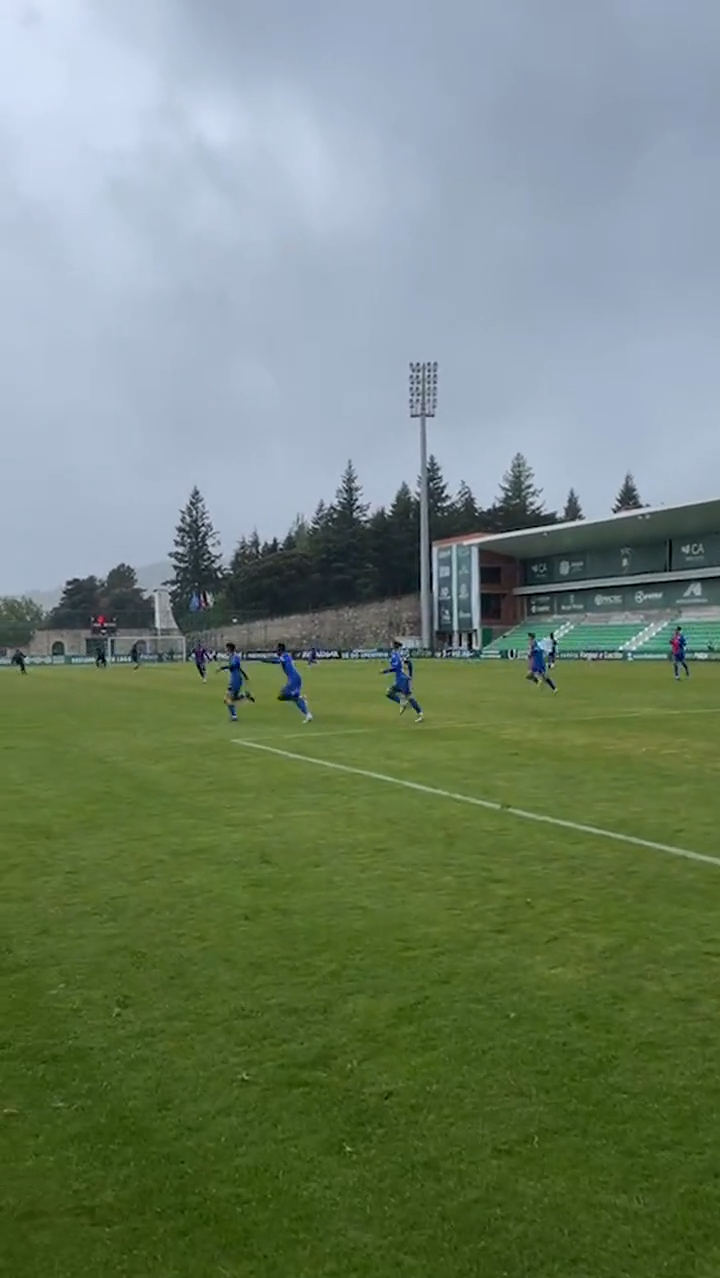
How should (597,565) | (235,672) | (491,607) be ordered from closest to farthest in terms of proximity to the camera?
(235,672), (597,565), (491,607)

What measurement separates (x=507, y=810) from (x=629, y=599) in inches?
2786

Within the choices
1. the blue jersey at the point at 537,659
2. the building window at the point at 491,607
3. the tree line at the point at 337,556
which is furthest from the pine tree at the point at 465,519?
the blue jersey at the point at 537,659

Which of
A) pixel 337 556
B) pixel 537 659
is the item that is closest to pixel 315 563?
pixel 337 556

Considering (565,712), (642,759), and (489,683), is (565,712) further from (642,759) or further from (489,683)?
(489,683)

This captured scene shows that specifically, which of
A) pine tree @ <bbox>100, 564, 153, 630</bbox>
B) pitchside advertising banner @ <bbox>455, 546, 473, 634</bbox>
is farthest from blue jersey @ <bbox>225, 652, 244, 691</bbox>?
pine tree @ <bbox>100, 564, 153, 630</bbox>

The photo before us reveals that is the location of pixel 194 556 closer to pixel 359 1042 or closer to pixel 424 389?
pixel 424 389

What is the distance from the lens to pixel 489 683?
3919cm

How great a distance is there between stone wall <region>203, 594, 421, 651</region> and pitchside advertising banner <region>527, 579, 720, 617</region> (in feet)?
57.9

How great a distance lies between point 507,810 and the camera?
1113cm

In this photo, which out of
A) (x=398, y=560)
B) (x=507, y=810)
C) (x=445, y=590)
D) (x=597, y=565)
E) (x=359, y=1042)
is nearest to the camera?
(x=359, y=1042)

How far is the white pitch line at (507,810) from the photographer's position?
29.5 feet

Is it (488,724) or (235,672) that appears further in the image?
(235,672)

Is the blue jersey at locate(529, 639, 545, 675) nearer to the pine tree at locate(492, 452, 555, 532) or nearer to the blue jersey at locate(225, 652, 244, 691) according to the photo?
the blue jersey at locate(225, 652, 244, 691)

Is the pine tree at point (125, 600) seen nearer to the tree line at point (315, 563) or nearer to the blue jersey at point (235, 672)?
the tree line at point (315, 563)
